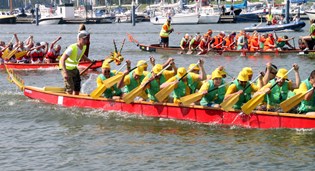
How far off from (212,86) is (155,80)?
1.87 m

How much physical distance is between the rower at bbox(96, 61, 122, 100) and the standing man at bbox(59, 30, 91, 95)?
77 cm

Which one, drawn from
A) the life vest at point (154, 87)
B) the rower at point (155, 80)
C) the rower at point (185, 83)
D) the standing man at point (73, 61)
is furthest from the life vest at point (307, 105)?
the standing man at point (73, 61)

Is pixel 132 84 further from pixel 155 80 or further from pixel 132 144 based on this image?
pixel 132 144

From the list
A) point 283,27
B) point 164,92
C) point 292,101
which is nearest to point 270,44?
point 164,92

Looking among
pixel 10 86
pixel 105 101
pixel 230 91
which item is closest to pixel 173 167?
pixel 230 91

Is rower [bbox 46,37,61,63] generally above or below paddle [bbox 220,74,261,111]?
below

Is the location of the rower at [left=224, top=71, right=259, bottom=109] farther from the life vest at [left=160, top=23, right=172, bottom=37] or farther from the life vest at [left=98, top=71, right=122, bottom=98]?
the life vest at [left=160, top=23, right=172, bottom=37]

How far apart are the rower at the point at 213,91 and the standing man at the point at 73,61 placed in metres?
3.86

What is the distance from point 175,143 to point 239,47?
2102 centimetres

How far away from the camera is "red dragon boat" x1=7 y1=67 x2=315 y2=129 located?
53.7 feet

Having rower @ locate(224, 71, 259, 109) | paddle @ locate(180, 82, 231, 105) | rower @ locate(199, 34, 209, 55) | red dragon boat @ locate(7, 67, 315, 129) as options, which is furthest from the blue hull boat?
rower @ locate(224, 71, 259, 109)

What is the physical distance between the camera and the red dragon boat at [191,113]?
1638 centimetres

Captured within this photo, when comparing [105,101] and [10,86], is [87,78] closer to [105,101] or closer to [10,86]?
[10,86]

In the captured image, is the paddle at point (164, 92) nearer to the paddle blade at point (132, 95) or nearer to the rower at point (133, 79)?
the paddle blade at point (132, 95)
